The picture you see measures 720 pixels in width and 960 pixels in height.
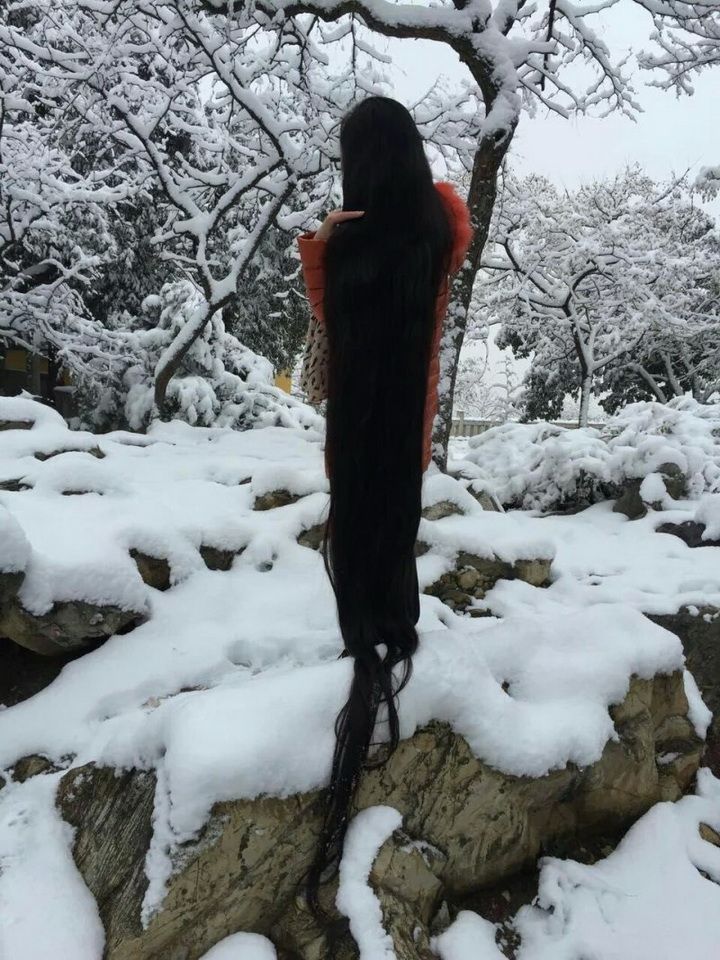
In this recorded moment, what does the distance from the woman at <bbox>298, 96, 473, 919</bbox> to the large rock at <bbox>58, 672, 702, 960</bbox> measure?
12 cm

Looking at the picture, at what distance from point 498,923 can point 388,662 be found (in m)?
0.82

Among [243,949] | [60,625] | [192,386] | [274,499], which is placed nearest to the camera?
[243,949]

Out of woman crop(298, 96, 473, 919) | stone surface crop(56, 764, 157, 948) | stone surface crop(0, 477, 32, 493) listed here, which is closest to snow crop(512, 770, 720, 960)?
woman crop(298, 96, 473, 919)

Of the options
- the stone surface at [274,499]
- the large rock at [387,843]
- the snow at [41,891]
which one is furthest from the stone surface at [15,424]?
the large rock at [387,843]

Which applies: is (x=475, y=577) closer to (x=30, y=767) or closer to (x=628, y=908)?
(x=628, y=908)

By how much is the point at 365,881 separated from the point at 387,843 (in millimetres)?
117

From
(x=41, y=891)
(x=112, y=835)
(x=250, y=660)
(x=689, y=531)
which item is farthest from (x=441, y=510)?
(x=41, y=891)

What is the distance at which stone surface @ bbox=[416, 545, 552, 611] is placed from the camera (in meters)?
3.31

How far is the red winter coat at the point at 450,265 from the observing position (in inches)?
62.9

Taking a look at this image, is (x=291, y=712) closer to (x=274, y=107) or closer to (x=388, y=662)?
(x=388, y=662)

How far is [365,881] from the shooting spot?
1.57m

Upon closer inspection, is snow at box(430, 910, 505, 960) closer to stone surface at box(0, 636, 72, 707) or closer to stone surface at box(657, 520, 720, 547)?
stone surface at box(0, 636, 72, 707)

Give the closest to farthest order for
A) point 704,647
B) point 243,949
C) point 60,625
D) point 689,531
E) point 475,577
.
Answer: point 243,949, point 60,625, point 704,647, point 475,577, point 689,531

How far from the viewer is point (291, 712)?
5.26 ft
